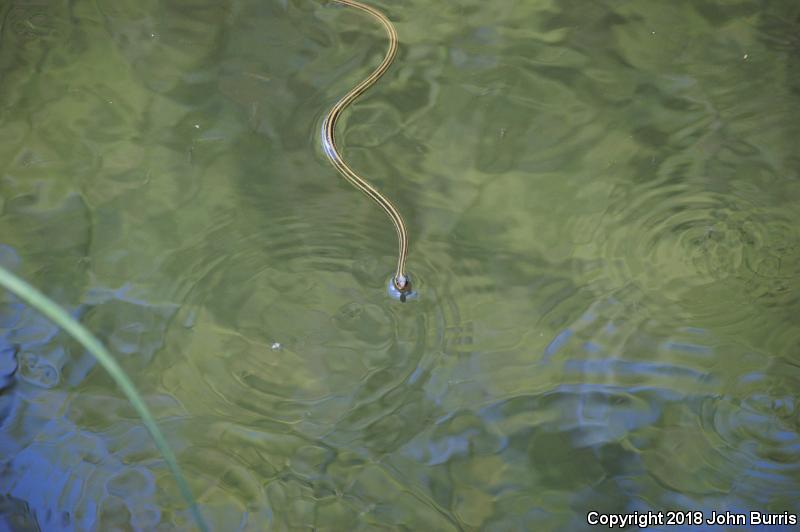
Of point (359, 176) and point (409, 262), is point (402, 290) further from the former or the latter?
Answer: point (359, 176)

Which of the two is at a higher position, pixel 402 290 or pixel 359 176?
pixel 359 176

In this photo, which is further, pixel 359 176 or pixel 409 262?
pixel 359 176

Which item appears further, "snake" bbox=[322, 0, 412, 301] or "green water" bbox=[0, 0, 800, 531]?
"snake" bbox=[322, 0, 412, 301]

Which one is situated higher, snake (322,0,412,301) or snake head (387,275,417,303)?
snake (322,0,412,301)

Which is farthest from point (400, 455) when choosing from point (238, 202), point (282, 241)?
point (238, 202)

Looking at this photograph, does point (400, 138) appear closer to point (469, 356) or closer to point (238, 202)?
point (238, 202)

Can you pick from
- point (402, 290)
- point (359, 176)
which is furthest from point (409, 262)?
point (359, 176)
